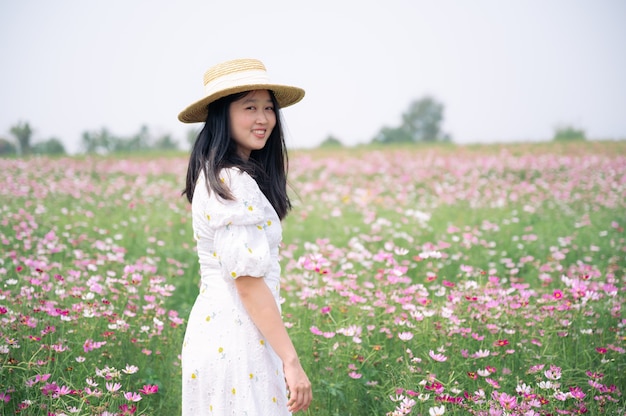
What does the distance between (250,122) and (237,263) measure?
53 cm

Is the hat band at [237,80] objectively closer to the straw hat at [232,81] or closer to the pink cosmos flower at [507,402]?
the straw hat at [232,81]

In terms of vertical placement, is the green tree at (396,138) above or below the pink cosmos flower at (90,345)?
above

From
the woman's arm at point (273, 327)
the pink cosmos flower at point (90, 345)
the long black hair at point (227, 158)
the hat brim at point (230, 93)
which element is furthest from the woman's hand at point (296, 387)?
the pink cosmos flower at point (90, 345)

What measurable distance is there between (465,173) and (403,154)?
251cm

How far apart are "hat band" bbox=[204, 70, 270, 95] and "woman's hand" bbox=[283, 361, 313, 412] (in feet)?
2.85

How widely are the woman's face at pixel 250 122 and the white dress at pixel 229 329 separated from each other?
0.21 meters

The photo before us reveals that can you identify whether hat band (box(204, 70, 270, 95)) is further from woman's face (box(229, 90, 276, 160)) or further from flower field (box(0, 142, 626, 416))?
flower field (box(0, 142, 626, 416))

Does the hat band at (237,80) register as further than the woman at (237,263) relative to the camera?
Yes

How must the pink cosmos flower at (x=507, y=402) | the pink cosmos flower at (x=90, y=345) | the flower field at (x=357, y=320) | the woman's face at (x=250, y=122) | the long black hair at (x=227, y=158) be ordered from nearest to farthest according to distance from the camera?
the long black hair at (x=227, y=158) < the woman's face at (x=250, y=122) < the pink cosmos flower at (x=507, y=402) < the flower field at (x=357, y=320) < the pink cosmos flower at (x=90, y=345)

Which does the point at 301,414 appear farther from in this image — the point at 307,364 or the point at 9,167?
the point at 9,167

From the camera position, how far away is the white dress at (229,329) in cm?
153

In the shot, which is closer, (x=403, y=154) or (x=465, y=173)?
(x=465, y=173)

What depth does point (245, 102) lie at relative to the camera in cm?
179

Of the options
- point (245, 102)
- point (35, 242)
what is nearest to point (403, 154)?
point (35, 242)
